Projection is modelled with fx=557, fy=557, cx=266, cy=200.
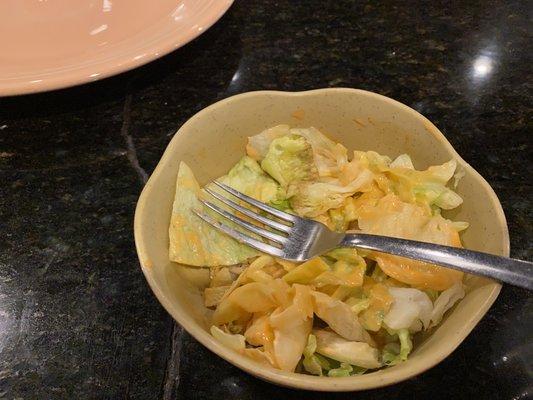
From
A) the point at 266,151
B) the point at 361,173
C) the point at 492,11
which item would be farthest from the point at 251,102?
the point at 492,11

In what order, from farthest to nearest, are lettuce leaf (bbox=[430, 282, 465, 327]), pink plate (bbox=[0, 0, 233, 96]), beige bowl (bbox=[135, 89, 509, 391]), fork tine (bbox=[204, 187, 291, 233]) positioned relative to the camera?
pink plate (bbox=[0, 0, 233, 96]) < fork tine (bbox=[204, 187, 291, 233]) < lettuce leaf (bbox=[430, 282, 465, 327]) < beige bowl (bbox=[135, 89, 509, 391])

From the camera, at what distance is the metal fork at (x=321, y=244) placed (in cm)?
82

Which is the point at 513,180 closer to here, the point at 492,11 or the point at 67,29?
the point at 492,11

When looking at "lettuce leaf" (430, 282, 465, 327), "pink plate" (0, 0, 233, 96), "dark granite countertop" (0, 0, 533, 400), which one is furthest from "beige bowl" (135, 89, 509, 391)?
"pink plate" (0, 0, 233, 96)

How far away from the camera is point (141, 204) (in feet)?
3.15

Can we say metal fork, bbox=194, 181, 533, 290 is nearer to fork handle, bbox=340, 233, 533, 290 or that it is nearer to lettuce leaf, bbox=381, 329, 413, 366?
fork handle, bbox=340, 233, 533, 290

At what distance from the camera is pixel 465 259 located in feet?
2.73

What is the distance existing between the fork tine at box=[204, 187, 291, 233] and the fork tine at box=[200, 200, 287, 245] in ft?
0.04

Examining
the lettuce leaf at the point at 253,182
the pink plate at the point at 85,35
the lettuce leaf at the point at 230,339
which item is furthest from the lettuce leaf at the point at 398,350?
the pink plate at the point at 85,35

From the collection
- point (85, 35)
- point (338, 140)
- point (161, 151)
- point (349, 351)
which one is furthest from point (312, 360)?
point (85, 35)

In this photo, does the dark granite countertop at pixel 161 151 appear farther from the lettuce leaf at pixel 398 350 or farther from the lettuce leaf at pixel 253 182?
the lettuce leaf at pixel 253 182

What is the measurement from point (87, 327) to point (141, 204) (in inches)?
10.9

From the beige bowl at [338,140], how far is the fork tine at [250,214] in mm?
83

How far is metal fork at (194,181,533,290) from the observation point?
0.82 metres
